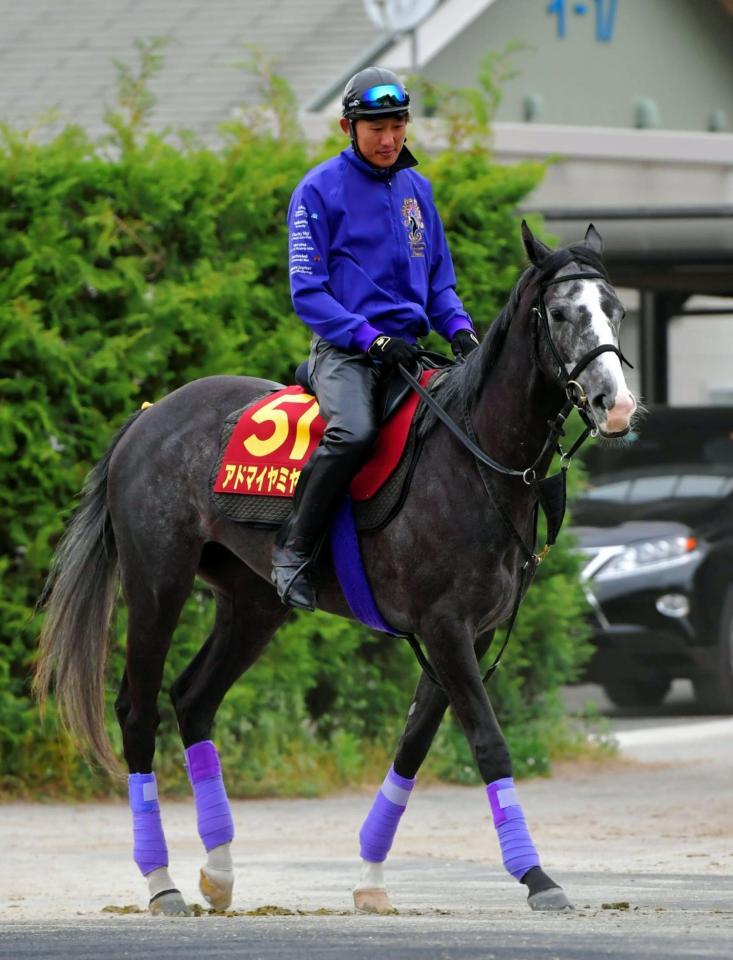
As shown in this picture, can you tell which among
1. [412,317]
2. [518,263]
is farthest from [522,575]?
[518,263]

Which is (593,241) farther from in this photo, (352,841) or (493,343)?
(352,841)

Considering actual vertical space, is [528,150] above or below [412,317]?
below

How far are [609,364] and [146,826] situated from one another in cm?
268

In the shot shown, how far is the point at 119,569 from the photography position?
316 inches

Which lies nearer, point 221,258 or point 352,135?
point 352,135

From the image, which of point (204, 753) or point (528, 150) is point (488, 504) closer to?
point (204, 753)

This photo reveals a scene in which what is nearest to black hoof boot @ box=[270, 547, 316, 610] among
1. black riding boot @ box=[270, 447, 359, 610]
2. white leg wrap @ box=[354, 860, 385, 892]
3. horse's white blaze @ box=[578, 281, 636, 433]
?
black riding boot @ box=[270, 447, 359, 610]

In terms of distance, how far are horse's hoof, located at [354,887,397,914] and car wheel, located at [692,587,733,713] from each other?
22.6 ft

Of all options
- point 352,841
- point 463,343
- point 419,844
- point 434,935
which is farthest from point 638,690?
point 434,935

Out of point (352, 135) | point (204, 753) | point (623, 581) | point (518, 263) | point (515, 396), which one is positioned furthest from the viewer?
point (623, 581)

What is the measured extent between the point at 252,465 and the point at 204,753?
1149 mm

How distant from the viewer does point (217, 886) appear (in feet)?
24.4

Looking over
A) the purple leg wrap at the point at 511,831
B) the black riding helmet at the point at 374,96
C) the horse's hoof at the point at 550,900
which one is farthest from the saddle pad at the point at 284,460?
the horse's hoof at the point at 550,900

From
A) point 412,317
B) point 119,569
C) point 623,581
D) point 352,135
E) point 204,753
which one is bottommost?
point 623,581
